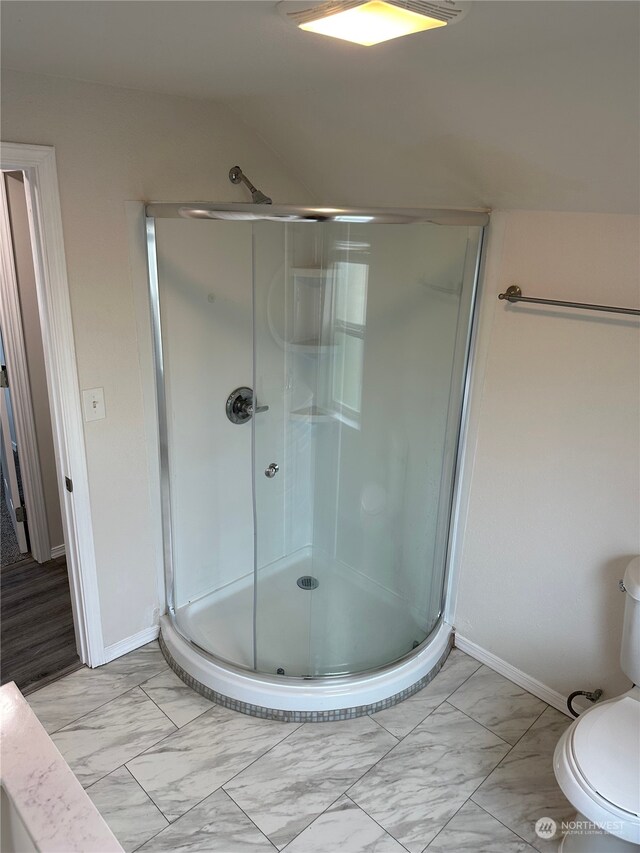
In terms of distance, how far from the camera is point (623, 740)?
175 centimetres

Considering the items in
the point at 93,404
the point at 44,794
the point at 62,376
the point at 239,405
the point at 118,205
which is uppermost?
the point at 118,205

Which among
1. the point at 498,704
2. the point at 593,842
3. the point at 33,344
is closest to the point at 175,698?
the point at 498,704

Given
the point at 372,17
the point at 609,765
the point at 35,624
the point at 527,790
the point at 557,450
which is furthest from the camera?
the point at 35,624

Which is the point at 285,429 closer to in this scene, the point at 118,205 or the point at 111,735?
the point at 118,205

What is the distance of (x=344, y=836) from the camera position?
1.88m

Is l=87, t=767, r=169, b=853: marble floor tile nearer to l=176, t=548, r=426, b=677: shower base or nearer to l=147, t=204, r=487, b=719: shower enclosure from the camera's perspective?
l=147, t=204, r=487, b=719: shower enclosure

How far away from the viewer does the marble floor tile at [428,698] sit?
2.31 meters

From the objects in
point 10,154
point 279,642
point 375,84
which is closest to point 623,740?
point 279,642

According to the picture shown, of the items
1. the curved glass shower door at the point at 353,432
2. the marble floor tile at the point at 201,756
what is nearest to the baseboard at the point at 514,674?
the curved glass shower door at the point at 353,432

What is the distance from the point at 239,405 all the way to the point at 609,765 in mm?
1829

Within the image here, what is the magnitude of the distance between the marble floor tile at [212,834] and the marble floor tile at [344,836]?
112 mm

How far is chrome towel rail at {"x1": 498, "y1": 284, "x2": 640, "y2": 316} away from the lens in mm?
1894

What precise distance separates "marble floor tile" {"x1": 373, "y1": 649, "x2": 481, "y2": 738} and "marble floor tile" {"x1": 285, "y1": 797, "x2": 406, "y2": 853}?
38 cm

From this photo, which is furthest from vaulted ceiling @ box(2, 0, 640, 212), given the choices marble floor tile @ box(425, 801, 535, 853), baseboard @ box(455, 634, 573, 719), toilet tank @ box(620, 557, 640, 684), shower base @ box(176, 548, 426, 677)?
marble floor tile @ box(425, 801, 535, 853)
